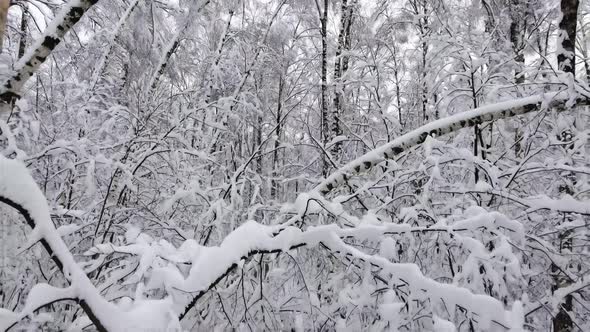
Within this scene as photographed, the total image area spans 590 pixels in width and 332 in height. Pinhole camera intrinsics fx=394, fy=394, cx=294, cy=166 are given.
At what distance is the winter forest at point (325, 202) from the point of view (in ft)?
5.35

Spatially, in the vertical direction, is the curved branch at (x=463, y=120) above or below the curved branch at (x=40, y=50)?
below

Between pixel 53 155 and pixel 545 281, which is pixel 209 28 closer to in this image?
pixel 53 155

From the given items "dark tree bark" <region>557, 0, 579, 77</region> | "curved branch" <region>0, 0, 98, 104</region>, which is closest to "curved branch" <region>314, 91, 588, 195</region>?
"dark tree bark" <region>557, 0, 579, 77</region>

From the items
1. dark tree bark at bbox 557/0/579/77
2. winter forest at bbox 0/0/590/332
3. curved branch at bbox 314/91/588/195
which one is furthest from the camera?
dark tree bark at bbox 557/0/579/77

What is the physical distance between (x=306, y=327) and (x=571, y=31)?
10.5 feet

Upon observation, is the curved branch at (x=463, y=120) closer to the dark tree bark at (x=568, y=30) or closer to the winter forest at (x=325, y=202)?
the winter forest at (x=325, y=202)

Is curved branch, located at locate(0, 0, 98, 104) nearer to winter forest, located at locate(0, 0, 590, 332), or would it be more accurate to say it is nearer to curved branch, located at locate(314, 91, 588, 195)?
winter forest, located at locate(0, 0, 590, 332)

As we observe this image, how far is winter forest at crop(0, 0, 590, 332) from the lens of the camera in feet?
5.35

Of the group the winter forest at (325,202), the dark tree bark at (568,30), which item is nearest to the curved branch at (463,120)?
the winter forest at (325,202)

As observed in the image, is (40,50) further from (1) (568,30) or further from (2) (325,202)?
(1) (568,30)

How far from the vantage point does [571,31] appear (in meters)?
3.29

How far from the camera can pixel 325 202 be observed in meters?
2.08

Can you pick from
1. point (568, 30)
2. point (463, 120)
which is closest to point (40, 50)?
point (463, 120)

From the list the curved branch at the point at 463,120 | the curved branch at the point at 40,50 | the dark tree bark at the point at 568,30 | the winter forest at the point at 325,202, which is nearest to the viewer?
the winter forest at the point at 325,202
